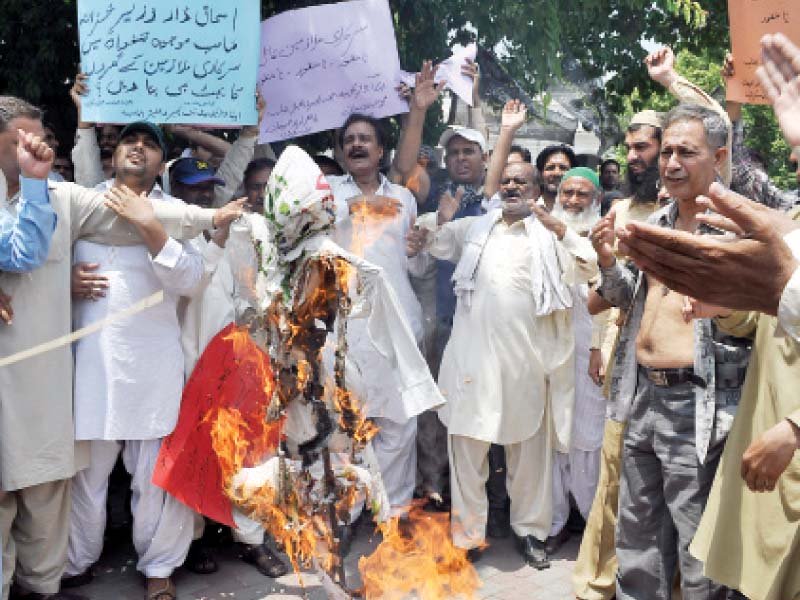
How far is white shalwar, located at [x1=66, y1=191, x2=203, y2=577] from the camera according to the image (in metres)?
4.14

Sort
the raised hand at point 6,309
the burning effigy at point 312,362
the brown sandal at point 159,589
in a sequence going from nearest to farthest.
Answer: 1. the burning effigy at point 312,362
2. the raised hand at point 6,309
3. the brown sandal at point 159,589

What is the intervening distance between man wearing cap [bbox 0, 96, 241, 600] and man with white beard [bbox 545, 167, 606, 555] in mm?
2277

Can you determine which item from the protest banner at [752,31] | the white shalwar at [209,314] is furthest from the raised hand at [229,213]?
the protest banner at [752,31]

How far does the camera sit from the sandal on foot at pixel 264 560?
461cm

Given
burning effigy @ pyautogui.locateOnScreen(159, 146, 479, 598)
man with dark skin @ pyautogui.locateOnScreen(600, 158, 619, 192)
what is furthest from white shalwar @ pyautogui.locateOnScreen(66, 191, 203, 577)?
man with dark skin @ pyautogui.locateOnScreen(600, 158, 619, 192)

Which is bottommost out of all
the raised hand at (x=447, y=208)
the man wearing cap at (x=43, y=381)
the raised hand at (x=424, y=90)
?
Answer: the man wearing cap at (x=43, y=381)

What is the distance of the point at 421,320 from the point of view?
17.4 feet

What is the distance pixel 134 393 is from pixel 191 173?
4.56 feet

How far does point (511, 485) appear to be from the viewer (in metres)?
5.05

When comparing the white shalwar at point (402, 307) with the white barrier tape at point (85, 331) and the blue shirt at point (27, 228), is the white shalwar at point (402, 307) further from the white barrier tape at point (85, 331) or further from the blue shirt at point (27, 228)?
the blue shirt at point (27, 228)

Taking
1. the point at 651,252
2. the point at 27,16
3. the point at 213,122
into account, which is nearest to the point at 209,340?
the point at 213,122

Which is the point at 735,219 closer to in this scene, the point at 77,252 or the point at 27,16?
the point at 77,252

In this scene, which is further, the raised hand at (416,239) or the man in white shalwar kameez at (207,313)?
the raised hand at (416,239)

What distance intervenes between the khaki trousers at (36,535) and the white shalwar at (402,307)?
1773mm
